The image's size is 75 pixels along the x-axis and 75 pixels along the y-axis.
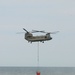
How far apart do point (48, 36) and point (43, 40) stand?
228 cm

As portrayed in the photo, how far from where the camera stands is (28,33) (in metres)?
70.9

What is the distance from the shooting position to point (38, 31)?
219 ft

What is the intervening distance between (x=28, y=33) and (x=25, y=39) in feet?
4.46

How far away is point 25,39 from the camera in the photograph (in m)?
70.4

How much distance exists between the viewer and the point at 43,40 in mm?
67188

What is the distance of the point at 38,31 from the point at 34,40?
1.87 meters

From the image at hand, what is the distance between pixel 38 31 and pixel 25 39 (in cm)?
470

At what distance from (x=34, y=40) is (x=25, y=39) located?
3573 mm

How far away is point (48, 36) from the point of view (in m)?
69.1

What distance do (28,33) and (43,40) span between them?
480cm
